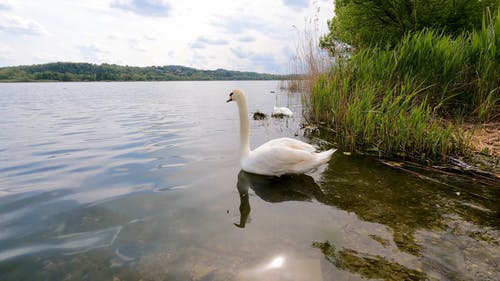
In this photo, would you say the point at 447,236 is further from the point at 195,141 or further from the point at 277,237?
the point at 195,141

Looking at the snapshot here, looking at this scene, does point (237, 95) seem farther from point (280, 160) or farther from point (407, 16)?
point (407, 16)

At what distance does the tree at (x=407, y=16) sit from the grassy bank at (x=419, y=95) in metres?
5.69

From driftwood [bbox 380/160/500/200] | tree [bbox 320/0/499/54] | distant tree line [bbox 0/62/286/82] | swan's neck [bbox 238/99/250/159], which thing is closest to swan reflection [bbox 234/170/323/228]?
swan's neck [bbox 238/99/250/159]

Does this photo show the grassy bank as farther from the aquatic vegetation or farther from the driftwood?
the aquatic vegetation

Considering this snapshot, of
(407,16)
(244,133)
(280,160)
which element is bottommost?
(280,160)

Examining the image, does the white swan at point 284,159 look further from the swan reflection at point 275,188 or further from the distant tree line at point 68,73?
the distant tree line at point 68,73

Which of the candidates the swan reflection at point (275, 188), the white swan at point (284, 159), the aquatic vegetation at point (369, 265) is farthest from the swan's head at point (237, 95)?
the aquatic vegetation at point (369, 265)

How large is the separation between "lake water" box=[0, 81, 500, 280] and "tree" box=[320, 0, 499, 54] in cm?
955

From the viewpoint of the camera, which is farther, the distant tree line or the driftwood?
the distant tree line

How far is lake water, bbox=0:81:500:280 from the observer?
8.04 feet

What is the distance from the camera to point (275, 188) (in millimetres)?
4367

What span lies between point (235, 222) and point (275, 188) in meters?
1.22

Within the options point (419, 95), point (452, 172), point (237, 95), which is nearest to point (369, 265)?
point (452, 172)

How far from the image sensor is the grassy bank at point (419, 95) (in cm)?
523
